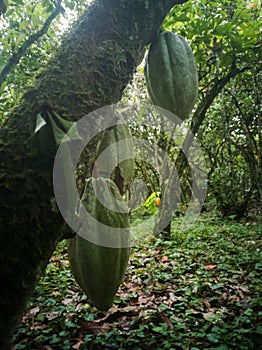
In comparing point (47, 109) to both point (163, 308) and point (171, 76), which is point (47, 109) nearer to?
point (171, 76)

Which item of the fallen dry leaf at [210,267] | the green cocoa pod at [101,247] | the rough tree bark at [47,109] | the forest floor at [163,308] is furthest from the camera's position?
the fallen dry leaf at [210,267]

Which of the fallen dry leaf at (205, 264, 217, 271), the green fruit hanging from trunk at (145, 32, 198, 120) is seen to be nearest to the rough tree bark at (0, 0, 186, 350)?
the green fruit hanging from trunk at (145, 32, 198, 120)

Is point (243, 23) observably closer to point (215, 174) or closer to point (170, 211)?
point (170, 211)

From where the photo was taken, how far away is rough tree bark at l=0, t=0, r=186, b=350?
482 mm

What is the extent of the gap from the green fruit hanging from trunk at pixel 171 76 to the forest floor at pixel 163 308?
1.26m

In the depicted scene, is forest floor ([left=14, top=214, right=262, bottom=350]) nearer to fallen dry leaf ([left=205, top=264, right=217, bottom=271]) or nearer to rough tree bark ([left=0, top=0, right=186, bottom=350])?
fallen dry leaf ([left=205, top=264, right=217, bottom=271])

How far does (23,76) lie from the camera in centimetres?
231

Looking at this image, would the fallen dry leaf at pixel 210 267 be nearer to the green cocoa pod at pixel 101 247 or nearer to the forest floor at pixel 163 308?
the forest floor at pixel 163 308

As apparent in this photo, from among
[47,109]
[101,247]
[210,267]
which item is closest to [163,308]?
[210,267]

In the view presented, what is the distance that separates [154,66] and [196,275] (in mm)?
2097

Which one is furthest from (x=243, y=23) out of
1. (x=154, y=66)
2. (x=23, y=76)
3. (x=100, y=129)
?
(x=100, y=129)

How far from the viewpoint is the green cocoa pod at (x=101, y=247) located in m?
0.78

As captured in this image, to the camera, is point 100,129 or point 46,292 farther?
point 46,292

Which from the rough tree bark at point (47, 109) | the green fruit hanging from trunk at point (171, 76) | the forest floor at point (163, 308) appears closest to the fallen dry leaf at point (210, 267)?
the forest floor at point (163, 308)
